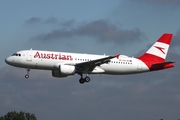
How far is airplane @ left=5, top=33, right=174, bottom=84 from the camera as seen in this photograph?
73.4 m

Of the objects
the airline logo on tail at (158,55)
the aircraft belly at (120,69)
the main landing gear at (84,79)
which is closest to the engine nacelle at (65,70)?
the main landing gear at (84,79)

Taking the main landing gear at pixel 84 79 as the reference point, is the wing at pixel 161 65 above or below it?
above

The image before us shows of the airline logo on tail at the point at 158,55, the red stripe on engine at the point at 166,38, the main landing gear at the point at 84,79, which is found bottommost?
the main landing gear at the point at 84,79

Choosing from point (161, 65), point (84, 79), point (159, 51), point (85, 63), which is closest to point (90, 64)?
point (85, 63)

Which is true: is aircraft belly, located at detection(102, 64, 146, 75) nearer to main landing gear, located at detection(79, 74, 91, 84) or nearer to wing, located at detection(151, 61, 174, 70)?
wing, located at detection(151, 61, 174, 70)

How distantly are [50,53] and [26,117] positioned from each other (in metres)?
45.4

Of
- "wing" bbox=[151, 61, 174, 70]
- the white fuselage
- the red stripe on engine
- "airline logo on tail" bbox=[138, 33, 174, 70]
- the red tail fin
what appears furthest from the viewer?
the red stripe on engine

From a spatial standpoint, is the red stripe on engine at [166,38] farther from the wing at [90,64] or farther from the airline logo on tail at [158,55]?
the wing at [90,64]

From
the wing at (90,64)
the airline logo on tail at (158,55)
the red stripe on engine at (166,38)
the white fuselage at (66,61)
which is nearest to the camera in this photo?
the white fuselage at (66,61)

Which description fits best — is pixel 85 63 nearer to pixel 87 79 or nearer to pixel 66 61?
pixel 66 61

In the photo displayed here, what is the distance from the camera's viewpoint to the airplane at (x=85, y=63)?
7338 centimetres

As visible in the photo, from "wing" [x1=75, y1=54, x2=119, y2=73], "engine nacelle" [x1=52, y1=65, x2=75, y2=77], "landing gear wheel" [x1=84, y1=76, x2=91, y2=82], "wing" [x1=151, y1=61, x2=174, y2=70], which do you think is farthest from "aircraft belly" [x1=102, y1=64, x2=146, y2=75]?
"engine nacelle" [x1=52, y1=65, x2=75, y2=77]

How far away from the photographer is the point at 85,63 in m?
73.9

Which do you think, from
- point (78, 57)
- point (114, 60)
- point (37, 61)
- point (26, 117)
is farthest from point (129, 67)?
point (26, 117)
